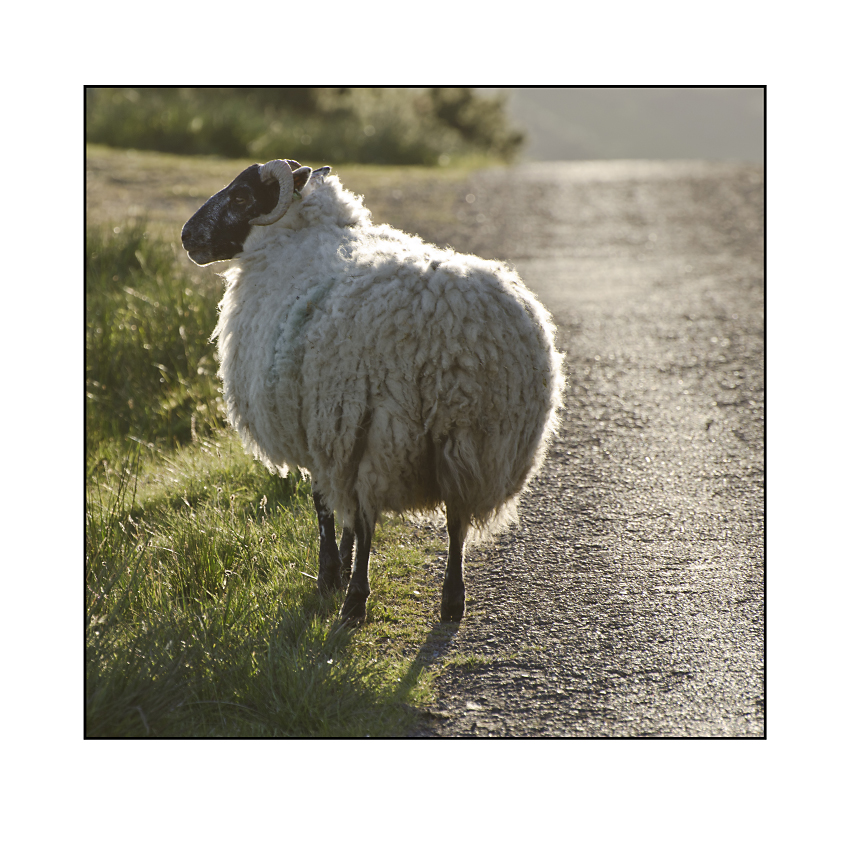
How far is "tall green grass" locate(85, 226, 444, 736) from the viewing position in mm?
2947

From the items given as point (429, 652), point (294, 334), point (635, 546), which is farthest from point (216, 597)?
point (635, 546)

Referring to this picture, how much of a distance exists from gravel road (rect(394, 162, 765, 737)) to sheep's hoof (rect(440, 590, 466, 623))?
0.21ft

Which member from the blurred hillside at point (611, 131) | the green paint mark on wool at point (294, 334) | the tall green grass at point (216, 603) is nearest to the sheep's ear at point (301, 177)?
the green paint mark on wool at point (294, 334)

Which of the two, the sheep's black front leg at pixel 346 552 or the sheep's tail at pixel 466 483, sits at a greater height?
the sheep's tail at pixel 466 483

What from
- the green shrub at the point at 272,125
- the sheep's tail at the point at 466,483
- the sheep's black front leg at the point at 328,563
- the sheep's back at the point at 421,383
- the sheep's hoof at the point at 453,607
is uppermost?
the green shrub at the point at 272,125

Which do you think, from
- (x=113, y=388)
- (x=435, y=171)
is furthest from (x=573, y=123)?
(x=113, y=388)

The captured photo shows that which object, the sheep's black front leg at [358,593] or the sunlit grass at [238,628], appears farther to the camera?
the sheep's black front leg at [358,593]

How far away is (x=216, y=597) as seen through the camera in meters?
3.77

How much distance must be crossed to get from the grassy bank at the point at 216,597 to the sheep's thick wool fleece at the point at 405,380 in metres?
0.61

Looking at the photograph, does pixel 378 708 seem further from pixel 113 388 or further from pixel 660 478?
pixel 113 388

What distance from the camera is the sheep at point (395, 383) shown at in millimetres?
3184

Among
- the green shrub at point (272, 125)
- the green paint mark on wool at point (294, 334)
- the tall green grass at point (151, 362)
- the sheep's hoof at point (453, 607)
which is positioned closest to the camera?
the green paint mark on wool at point (294, 334)

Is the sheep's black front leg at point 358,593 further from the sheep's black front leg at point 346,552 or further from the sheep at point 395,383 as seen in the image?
the sheep's black front leg at point 346,552

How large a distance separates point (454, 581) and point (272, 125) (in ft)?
57.9
